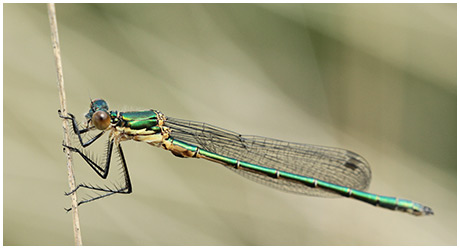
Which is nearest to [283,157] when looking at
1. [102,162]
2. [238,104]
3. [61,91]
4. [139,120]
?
[238,104]

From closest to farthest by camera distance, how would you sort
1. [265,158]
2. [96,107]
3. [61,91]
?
1. [61,91]
2. [96,107]
3. [265,158]

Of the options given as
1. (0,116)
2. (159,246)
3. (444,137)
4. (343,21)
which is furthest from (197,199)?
(444,137)

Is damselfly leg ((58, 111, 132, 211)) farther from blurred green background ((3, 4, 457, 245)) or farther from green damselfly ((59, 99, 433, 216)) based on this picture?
blurred green background ((3, 4, 457, 245))

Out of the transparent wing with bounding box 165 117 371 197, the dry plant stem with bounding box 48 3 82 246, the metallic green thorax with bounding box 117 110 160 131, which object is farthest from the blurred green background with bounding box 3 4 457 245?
the dry plant stem with bounding box 48 3 82 246

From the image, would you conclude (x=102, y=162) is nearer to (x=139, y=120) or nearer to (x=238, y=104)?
(x=139, y=120)

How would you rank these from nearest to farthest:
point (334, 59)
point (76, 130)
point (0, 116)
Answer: point (76, 130)
point (0, 116)
point (334, 59)

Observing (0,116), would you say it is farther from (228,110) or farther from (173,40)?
(228,110)
